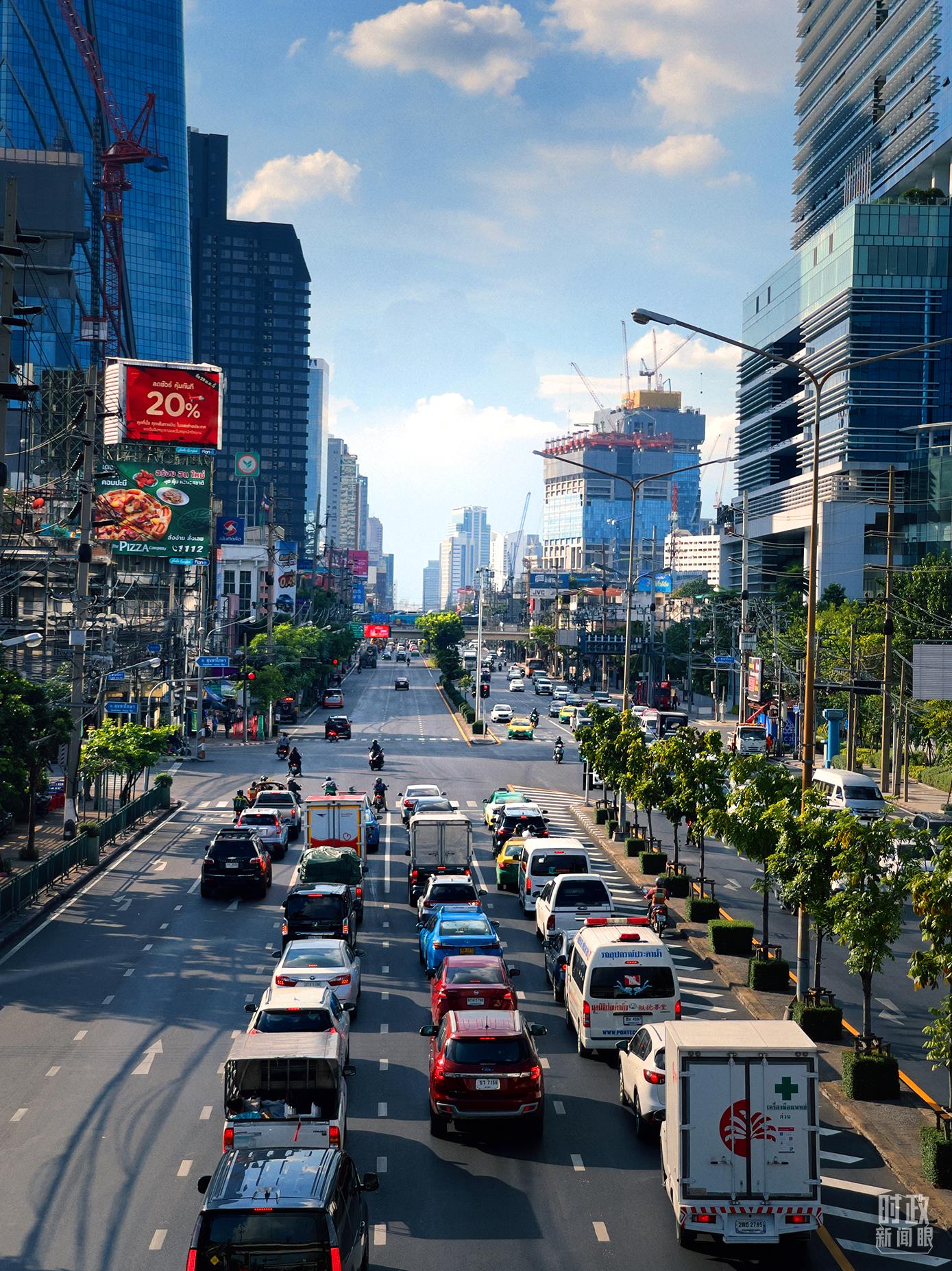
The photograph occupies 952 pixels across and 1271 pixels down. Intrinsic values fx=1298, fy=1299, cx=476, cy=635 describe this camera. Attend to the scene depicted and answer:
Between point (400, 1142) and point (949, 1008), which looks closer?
point (949, 1008)

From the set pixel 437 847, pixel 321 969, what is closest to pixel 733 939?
pixel 437 847

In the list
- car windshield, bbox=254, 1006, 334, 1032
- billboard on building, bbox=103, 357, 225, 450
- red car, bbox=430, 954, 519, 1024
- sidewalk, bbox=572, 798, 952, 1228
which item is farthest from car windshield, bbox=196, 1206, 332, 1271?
billboard on building, bbox=103, 357, 225, 450

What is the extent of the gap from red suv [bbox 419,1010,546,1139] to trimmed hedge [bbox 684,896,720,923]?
594 inches

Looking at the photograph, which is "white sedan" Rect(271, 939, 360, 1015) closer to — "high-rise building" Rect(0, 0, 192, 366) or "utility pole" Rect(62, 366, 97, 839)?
"utility pole" Rect(62, 366, 97, 839)

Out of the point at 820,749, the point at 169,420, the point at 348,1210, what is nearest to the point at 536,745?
the point at 820,749

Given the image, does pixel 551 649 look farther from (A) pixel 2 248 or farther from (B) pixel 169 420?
(A) pixel 2 248

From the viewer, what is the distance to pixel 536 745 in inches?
3278

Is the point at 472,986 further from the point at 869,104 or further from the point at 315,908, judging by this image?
the point at 869,104

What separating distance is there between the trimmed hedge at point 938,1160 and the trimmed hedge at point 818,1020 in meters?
5.73

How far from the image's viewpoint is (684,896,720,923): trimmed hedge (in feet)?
104

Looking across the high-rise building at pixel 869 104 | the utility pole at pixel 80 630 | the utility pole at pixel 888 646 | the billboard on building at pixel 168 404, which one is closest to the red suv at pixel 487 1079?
the utility pole at pixel 80 630

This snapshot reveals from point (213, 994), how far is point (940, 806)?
40.0 metres

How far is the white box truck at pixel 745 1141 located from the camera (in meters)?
13.6

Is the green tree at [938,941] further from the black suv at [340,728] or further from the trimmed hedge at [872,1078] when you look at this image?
the black suv at [340,728]
